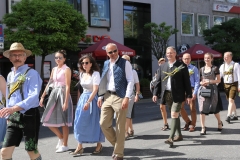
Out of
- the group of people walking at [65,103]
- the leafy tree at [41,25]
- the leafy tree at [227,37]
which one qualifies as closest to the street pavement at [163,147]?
the group of people walking at [65,103]

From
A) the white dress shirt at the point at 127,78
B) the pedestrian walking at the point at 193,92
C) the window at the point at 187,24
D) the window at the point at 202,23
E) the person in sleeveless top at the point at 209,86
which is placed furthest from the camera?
the window at the point at 202,23

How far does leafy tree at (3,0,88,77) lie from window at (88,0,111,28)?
5.62 metres

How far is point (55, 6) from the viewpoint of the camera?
1627cm

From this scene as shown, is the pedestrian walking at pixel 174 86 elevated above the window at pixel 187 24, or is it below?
below

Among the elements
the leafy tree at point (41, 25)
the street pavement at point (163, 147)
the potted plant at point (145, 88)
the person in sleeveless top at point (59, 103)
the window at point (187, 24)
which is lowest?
the street pavement at point (163, 147)

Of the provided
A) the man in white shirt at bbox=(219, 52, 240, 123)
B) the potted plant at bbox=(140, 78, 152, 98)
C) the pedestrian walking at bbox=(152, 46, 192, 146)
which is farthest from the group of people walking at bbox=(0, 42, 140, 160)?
the potted plant at bbox=(140, 78, 152, 98)

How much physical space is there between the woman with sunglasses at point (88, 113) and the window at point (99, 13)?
16.1 metres

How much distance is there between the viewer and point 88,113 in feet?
21.4

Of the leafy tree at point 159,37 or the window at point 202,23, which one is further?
the window at point 202,23

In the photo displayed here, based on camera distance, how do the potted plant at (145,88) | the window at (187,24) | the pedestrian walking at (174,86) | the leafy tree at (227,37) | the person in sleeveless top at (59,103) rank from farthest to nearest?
the window at (187,24) < the leafy tree at (227,37) < the potted plant at (145,88) < the pedestrian walking at (174,86) < the person in sleeveless top at (59,103)

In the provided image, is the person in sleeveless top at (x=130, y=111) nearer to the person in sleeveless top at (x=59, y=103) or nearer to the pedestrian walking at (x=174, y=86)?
the pedestrian walking at (x=174, y=86)

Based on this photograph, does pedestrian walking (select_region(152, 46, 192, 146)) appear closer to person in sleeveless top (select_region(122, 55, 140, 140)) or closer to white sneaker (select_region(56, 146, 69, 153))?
person in sleeveless top (select_region(122, 55, 140, 140))

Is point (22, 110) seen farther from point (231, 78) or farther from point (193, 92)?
point (231, 78)

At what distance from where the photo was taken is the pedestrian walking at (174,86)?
7.00 m
